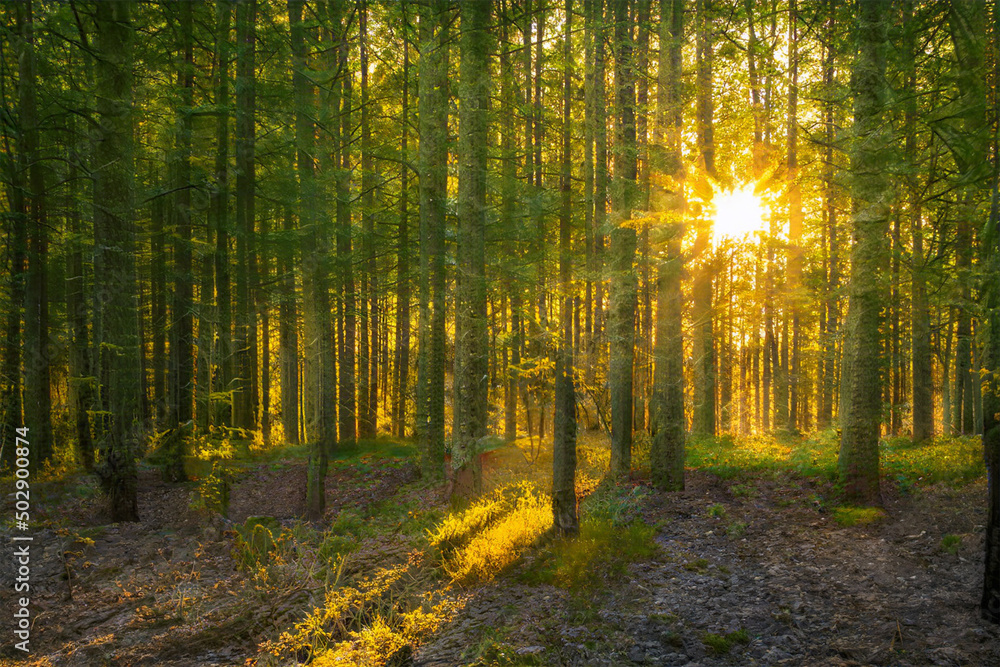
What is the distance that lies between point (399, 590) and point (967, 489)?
28.1 ft

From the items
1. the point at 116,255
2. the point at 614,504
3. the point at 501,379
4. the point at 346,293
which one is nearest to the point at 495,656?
the point at 614,504

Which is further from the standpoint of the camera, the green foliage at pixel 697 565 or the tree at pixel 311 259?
the tree at pixel 311 259

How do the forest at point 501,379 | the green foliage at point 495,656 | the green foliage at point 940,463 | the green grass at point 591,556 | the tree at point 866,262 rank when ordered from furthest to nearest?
1. the green foliage at point 940,463
2. the tree at point 866,262
3. the green grass at point 591,556
4. the forest at point 501,379
5. the green foliage at point 495,656

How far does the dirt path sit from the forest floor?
3cm

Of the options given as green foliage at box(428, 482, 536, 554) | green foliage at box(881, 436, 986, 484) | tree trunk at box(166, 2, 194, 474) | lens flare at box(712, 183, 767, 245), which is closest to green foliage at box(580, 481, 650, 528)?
green foliage at box(428, 482, 536, 554)

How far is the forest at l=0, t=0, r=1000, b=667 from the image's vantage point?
5426 millimetres

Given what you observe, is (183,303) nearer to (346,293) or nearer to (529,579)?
(346,293)

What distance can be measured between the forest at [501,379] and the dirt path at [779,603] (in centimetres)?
4

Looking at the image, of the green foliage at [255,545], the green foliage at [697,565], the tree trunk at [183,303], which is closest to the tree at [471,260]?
the green foliage at [255,545]

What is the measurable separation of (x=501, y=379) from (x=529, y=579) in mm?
9712

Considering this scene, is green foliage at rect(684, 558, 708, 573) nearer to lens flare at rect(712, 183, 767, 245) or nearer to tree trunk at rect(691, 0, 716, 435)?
tree trunk at rect(691, 0, 716, 435)

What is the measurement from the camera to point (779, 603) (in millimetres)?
5648

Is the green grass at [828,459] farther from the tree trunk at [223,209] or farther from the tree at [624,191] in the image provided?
the tree trunk at [223,209]

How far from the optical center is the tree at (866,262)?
816 centimetres
